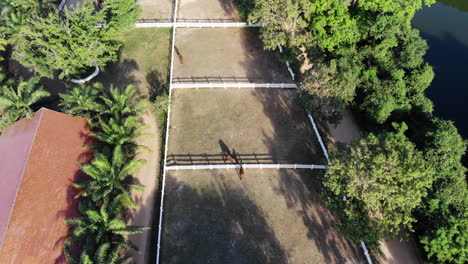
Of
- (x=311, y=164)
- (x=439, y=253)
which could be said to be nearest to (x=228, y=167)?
(x=311, y=164)

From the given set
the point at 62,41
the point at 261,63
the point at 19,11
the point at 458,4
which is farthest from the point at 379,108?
the point at 19,11

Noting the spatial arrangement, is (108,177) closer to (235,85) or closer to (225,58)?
(235,85)

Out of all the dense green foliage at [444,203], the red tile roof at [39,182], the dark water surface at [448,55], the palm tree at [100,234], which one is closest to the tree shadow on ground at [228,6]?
the red tile roof at [39,182]

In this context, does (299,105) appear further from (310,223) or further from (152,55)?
(152,55)

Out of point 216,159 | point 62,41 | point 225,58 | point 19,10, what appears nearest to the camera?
point 216,159

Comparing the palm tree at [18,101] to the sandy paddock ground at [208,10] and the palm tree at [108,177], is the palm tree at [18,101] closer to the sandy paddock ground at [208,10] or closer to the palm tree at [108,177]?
the palm tree at [108,177]
